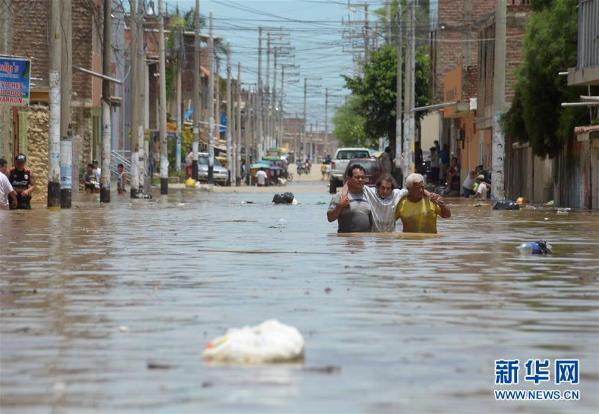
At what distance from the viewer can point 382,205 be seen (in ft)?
78.8

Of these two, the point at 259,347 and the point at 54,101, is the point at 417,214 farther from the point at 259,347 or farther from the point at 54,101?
the point at 54,101

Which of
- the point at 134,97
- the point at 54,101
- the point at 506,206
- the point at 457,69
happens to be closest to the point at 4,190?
the point at 54,101

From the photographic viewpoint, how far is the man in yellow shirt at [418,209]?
23469 millimetres

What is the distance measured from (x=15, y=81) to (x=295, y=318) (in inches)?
1172

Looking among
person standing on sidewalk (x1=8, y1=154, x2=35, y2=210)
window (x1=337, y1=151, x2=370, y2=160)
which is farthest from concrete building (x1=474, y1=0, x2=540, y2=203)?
person standing on sidewalk (x1=8, y1=154, x2=35, y2=210)

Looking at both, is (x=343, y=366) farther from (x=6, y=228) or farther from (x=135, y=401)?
(x=6, y=228)

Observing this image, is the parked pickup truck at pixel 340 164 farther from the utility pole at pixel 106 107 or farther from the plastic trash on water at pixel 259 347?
the plastic trash on water at pixel 259 347

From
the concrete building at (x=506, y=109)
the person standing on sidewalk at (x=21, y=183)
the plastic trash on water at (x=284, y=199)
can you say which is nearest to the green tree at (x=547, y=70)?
the concrete building at (x=506, y=109)

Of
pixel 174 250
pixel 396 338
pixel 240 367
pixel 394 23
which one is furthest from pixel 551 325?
pixel 394 23

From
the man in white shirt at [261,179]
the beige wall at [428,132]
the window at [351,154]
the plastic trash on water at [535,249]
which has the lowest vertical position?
the man in white shirt at [261,179]

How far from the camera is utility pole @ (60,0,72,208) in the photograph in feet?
139

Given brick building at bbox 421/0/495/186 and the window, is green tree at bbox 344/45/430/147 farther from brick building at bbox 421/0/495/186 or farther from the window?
the window

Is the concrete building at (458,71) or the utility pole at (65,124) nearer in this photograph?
the utility pole at (65,124)

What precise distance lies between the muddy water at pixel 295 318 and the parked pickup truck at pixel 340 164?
5065 cm
